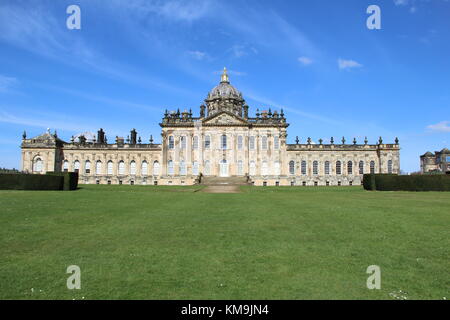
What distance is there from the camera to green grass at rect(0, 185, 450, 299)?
18.1ft

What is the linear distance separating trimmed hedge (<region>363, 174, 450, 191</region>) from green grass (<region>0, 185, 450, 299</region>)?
25.1 meters

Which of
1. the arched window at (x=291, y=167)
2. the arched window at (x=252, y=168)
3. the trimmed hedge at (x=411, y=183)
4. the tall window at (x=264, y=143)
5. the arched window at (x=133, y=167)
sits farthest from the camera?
the arched window at (x=133, y=167)

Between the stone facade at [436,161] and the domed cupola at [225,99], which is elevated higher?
the domed cupola at [225,99]

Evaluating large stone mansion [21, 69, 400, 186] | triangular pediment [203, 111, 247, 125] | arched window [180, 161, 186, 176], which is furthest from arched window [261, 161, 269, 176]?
arched window [180, 161, 186, 176]

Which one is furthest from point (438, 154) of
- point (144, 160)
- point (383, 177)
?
point (144, 160)

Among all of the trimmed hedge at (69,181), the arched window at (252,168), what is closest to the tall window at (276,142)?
the arched window at (252,168)

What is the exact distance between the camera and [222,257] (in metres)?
7.35

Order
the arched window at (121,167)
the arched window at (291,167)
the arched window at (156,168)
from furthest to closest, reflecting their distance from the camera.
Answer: the arched window at (121,167) < the arched window at (156,168) < the arched window at (291,167)

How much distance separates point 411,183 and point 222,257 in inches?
1362

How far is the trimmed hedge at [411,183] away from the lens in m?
35.1

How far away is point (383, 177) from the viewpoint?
118 ft

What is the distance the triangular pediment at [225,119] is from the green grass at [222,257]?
41841 millimetres

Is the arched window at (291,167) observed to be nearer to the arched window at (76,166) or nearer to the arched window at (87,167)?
the arched window at (87,167)
